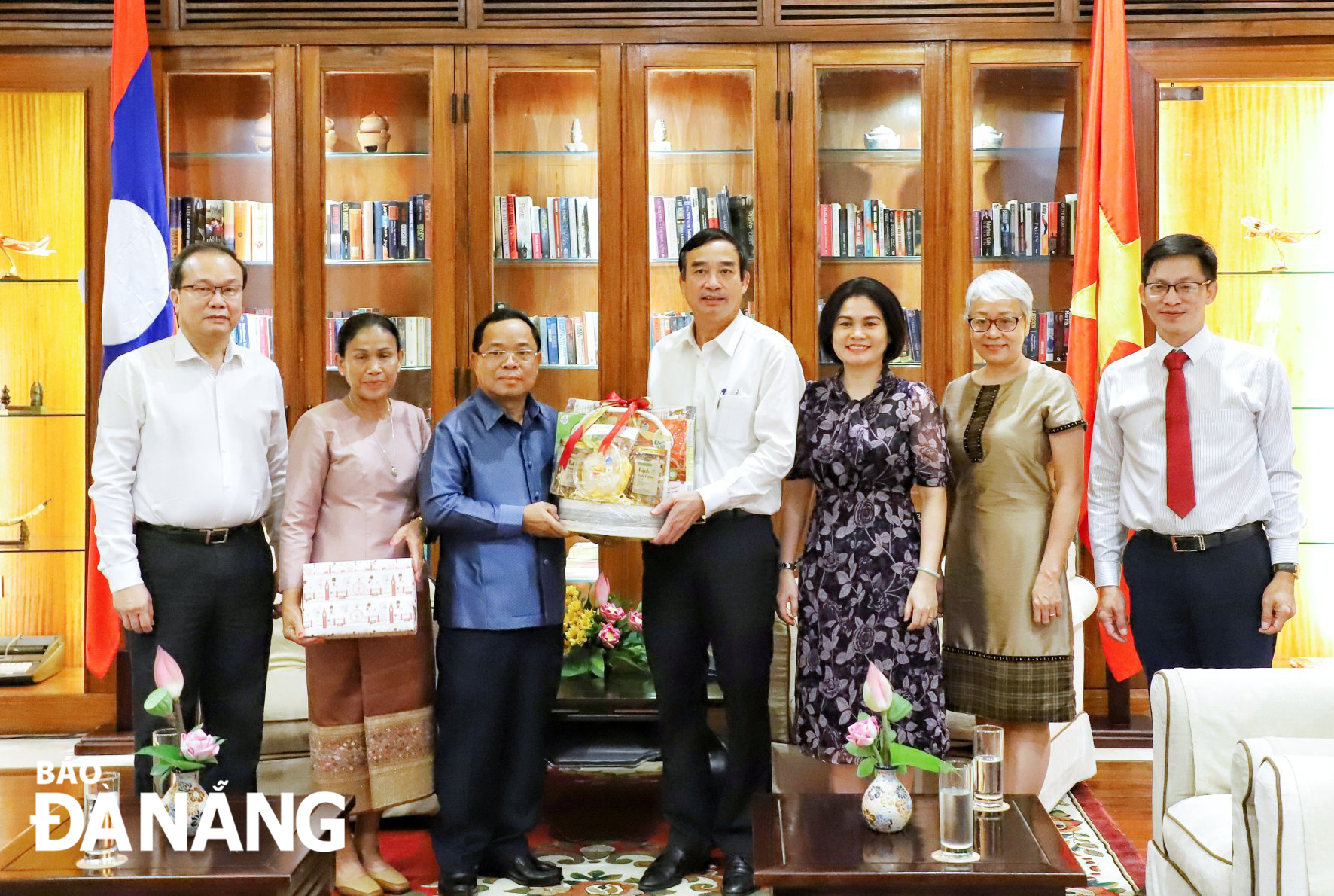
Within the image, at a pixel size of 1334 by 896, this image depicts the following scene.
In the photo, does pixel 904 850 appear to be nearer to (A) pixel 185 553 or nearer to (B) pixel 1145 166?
(A) pixel 185 553

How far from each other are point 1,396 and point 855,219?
317 cm

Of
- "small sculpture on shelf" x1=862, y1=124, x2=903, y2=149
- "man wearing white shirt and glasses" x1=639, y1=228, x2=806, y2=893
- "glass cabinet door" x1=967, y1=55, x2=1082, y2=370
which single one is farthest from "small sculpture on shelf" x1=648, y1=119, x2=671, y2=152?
"man wearing white shirt and glasses" x1=639, y1=228, x2=806, y2=893

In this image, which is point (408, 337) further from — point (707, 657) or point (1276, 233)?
point (1276, 233)

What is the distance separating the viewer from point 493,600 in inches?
109

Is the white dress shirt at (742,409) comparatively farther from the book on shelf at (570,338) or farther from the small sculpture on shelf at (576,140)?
the small sculpture on shelf at (576,140)

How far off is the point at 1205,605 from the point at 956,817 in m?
0.93

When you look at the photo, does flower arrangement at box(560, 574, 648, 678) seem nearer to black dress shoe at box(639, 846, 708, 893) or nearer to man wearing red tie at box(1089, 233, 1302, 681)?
black dress shoe at box(639, 846, 708, 893)

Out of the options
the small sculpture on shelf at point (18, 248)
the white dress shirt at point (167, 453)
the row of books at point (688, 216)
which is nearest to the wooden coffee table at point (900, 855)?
the white dress shirt at point (167, 453)

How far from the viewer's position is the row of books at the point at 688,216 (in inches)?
173

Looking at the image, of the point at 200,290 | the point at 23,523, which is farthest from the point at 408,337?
the point at 200,290

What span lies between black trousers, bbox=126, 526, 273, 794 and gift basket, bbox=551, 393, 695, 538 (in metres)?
0.72

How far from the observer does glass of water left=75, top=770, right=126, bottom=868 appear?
2066 millimetres

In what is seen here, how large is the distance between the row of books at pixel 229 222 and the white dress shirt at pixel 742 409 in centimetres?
212

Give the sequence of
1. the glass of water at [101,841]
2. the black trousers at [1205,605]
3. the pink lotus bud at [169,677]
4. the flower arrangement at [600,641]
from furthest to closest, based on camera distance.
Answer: the flower arrangement at [600,641], the black trousers at [1205,605], the pink lotus bud at [169,677], the glass of water at [101,841]
